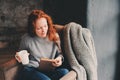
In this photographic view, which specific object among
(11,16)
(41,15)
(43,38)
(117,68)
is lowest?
(117,68)

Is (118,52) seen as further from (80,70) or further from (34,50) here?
(34,50)

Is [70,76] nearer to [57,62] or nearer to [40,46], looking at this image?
[57,62]

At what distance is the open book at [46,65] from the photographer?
2.28 meters

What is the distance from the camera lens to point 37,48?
2.39 metres

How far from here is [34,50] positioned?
2.37 meters

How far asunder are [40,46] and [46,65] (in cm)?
17

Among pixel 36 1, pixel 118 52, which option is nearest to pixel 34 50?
pixel 118 52

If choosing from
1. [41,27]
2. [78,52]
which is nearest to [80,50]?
[78,52]

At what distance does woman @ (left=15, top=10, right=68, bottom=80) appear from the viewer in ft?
7.64

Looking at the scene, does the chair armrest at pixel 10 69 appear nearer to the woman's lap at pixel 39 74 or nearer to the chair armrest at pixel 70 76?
the woman's lap at pixel 39 74

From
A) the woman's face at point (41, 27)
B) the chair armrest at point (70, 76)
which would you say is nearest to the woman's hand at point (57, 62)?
the chair armrest at point (70, 76)

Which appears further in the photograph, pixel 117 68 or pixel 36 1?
pixel 36 1

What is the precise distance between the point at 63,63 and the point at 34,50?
12.0 inches

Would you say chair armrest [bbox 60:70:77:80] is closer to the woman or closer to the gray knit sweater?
the woman
